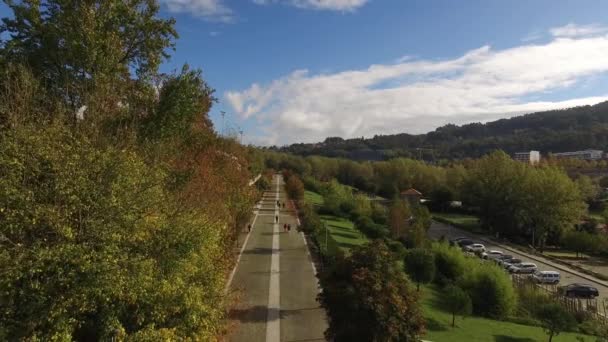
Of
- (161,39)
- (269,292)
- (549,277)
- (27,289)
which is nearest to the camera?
(27,289)

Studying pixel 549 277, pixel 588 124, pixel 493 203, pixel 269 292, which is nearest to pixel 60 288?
pixel 269 292

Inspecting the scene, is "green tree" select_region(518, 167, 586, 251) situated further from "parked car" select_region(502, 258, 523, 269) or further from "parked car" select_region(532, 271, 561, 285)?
"parked car" select_region(532, 271, 561, 285)

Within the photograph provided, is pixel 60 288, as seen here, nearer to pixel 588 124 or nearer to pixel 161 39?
pixel 161 39

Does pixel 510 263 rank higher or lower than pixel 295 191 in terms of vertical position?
lower

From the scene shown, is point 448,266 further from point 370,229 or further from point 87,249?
point 87,249

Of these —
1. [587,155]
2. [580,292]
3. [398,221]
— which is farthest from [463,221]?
[587,155]

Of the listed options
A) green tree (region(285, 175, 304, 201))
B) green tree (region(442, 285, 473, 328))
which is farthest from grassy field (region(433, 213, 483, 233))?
green tree (region(442, 285, 473, 328))
